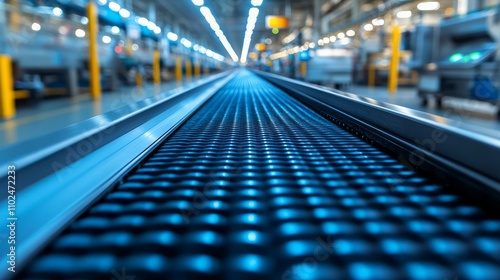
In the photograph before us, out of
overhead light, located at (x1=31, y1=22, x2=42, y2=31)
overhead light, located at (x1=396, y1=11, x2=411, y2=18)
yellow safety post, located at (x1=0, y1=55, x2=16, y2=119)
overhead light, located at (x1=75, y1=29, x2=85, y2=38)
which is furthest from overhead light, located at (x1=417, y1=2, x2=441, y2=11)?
yellow safety post, located at (x1=0, y1=55, x2=16, y2=119)

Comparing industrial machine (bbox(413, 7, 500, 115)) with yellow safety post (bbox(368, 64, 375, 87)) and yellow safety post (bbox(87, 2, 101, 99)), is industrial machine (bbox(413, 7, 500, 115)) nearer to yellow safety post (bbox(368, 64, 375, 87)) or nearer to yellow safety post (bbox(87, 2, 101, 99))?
yellow safety post (bbox(87, 2, 101, 99))

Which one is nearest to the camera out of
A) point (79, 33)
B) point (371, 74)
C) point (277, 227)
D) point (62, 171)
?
point (277, 227)

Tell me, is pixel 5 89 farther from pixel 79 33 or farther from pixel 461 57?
pixel 461 57

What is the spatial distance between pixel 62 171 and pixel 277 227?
77 cm

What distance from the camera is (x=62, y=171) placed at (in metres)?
1.18

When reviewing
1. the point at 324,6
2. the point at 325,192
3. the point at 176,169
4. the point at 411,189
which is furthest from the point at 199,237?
the point at 324,6

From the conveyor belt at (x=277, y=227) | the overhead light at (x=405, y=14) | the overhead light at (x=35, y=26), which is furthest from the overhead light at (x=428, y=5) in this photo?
the conveyor belt at (x=277, y=227)

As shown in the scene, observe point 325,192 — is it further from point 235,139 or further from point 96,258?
point 235,139

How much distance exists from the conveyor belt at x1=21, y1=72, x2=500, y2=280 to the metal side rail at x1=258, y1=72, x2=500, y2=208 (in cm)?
6

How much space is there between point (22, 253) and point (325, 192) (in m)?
0.82

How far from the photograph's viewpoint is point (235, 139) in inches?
75.5

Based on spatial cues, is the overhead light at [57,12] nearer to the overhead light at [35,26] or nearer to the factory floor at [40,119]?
the overhead light at [35,26]

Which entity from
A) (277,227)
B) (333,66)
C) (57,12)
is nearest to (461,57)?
(277,227)

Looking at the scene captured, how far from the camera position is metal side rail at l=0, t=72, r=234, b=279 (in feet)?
2.72
